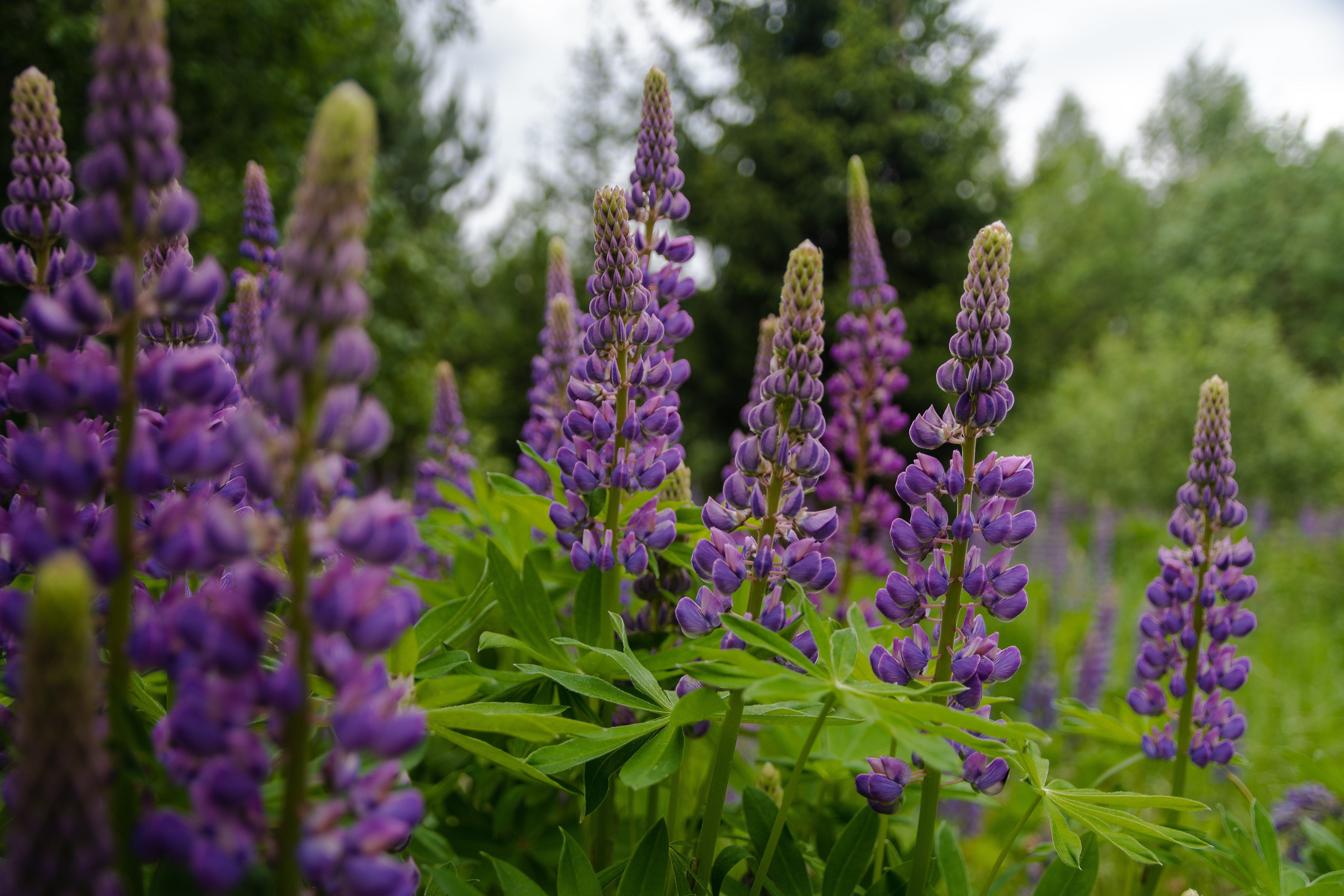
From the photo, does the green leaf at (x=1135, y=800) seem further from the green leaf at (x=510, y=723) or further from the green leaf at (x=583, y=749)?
the green leaf at (x=510, y=723)

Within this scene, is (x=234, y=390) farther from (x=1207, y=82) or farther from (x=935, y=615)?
(x=1207, y=82)

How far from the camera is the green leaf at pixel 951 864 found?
5.16ft

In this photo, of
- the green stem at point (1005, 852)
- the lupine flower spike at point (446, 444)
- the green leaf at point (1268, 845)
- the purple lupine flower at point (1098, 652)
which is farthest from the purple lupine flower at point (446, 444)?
the purple lupine flower at point (1098, 652)

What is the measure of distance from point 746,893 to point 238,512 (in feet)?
3.51

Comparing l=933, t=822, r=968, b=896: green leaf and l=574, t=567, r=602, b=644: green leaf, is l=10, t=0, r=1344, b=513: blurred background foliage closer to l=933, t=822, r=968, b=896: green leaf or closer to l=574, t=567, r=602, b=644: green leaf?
l=574, t=567, r=602, b=644: green leaf

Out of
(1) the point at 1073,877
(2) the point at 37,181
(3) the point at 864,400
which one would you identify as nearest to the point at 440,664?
(2) the point at 37,181

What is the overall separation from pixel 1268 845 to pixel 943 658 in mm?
971

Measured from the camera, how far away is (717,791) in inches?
53.6

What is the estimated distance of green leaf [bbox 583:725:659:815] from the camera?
4.58ft

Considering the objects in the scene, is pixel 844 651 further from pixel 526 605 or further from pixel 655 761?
pixel 526 605

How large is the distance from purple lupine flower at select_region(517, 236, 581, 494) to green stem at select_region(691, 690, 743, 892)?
1.41m

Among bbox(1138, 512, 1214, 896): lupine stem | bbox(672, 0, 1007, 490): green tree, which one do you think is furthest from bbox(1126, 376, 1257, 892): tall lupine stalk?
bbox(672, 0, 1007, 490): green tree

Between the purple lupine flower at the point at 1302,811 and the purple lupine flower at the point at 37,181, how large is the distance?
3851 mm

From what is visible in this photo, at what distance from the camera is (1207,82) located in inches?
1337
